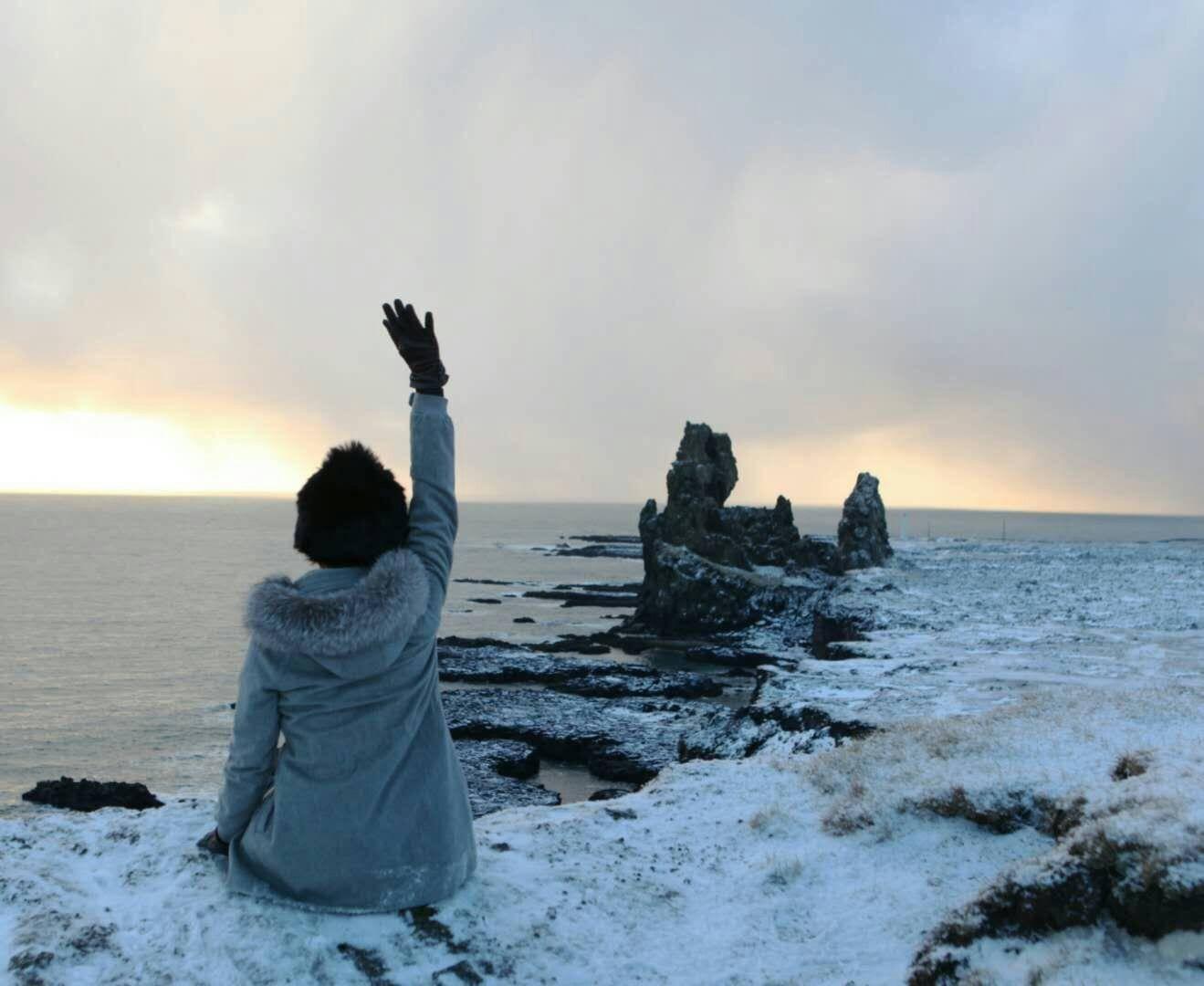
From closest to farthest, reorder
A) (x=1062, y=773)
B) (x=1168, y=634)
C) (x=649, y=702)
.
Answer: (x=1062, y=773) → (x=649, y=702) → (x=1168, y=634)

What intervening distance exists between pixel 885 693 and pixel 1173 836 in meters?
17.5

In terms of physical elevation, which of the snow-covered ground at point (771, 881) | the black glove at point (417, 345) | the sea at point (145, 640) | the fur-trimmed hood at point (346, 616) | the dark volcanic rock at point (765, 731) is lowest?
the sea at point (145, 640)

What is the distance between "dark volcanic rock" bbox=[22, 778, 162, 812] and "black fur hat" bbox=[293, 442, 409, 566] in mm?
17727

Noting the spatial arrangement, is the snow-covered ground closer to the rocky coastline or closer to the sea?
the sea

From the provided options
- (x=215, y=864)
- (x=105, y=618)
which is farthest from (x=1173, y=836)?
(x=105, y=618)

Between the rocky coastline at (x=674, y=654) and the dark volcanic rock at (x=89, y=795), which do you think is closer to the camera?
the dark volcanic rock at (x=89, y=795)

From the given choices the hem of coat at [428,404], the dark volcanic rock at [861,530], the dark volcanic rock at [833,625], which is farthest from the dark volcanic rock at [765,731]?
the dark volcanic rock at [861,530]

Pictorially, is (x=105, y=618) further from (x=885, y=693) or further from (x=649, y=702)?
(x=885, y=693)

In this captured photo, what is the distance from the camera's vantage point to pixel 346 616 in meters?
4.88

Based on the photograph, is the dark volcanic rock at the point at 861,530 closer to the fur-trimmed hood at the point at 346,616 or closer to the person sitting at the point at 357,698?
the person sitting at the point at 357,698

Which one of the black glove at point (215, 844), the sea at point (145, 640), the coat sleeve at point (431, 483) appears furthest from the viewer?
the sea at point (145, 640)

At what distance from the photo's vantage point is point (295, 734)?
524 cm

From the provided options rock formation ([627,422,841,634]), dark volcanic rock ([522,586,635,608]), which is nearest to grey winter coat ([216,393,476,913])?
rock formation ([627,422,841,634])

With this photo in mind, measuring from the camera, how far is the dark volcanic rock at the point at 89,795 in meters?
20.2
